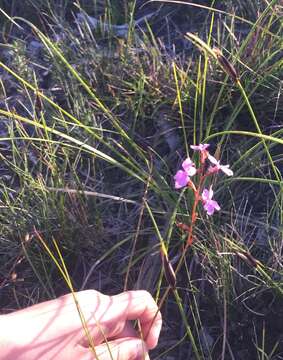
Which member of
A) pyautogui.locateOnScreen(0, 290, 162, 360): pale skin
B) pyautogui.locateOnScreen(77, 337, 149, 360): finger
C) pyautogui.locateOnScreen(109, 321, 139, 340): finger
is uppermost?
pyautogui.locateOnScreen(0, 290, 162, 360): pale skin

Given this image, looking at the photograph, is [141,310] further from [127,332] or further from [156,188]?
[156,188]

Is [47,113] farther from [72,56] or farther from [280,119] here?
[280,119]

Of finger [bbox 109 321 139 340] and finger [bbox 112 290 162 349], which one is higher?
finger [bbox 112 290 162 349]

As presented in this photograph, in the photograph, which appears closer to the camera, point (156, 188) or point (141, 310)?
point (141, 310)

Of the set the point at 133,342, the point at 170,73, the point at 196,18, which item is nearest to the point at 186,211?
the point at 133,342

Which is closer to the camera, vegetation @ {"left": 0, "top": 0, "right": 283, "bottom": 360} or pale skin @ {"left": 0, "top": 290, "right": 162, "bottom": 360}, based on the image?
pale skin @ {"left": 0, "top": 290, "right": 162, "bottom": 360}

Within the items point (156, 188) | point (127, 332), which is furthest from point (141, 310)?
point (156, 188)
